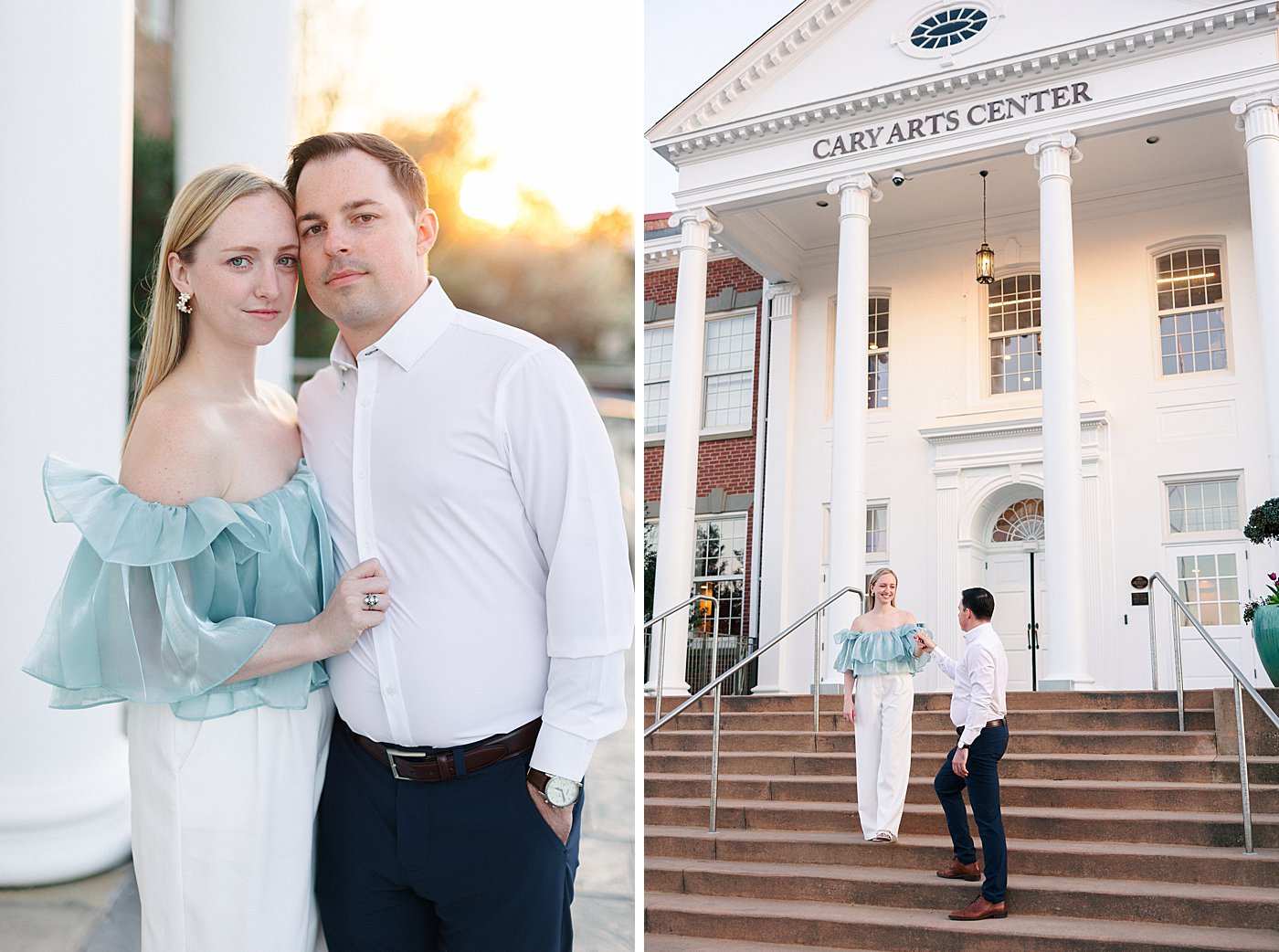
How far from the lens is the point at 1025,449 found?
48.3 ft

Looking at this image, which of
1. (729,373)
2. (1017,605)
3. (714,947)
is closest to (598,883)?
(714,947)

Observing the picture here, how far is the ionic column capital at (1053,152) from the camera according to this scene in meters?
12.6

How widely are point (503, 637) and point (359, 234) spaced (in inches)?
30.8

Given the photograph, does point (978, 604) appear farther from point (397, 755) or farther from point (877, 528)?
point (877, 528)

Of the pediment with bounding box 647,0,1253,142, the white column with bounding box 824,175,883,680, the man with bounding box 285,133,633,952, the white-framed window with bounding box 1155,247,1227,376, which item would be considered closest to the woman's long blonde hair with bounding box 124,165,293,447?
the man with bounding box 285,133,633,952

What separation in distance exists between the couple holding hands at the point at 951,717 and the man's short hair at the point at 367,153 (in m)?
4.51

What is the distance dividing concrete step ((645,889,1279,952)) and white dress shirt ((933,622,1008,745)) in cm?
94

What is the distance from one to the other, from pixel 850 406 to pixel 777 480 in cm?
327

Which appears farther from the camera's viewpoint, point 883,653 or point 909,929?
point 883,653

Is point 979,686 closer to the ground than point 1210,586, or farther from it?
closer to the ground

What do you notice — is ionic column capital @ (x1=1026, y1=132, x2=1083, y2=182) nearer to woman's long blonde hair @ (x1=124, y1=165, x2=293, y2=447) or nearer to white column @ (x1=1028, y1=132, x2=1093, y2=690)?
white column @ (x1=1028, y1=132, x2=1093, y2=690)

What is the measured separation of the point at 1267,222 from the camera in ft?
38.0

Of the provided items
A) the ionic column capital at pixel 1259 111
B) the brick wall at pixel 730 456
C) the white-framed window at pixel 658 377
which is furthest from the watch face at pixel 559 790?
the white-framed window at pixel 658 377

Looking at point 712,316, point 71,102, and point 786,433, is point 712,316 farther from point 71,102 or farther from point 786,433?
point 71,102
